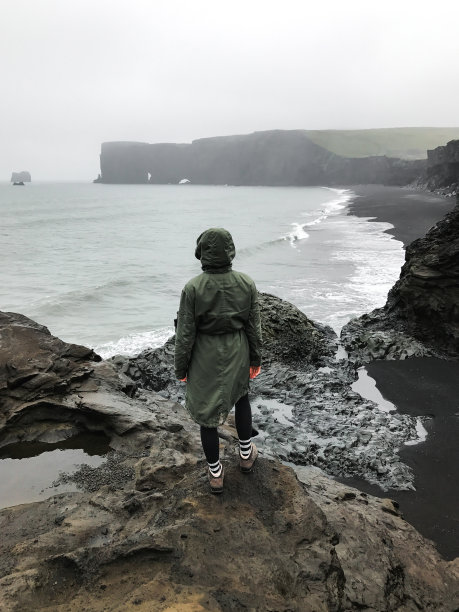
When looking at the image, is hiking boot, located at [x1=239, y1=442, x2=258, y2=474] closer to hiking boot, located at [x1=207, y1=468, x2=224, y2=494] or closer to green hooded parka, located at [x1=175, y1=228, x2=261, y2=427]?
hiking boot, located at [x1=207, y1=468, x2=224, y2=494]

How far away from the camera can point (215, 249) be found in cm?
383

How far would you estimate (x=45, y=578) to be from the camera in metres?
3.21

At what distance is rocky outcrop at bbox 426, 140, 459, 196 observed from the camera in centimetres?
6325

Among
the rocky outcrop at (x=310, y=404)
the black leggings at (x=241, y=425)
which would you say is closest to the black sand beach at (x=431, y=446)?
the rocky outcrop at (x=310, y=404)

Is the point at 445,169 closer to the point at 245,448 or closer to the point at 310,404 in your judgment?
the point at 310,404

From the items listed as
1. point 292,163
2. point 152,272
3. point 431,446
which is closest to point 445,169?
point 152,272

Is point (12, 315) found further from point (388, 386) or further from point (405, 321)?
point (405, 321)

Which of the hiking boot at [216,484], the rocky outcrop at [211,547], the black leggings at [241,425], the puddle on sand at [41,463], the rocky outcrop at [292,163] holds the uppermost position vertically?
the rocky outcrop at [292,163]

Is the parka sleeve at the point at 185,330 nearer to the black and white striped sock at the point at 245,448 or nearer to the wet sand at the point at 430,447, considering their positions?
the black and white striped sock at the point at 245,448

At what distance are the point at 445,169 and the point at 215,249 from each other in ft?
253

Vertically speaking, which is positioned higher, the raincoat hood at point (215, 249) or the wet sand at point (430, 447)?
the raincoat hood at point (215, 249)

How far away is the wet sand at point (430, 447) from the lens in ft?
16.4

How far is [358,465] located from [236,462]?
2.49 m

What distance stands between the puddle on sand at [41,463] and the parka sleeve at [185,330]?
232 centimetres
